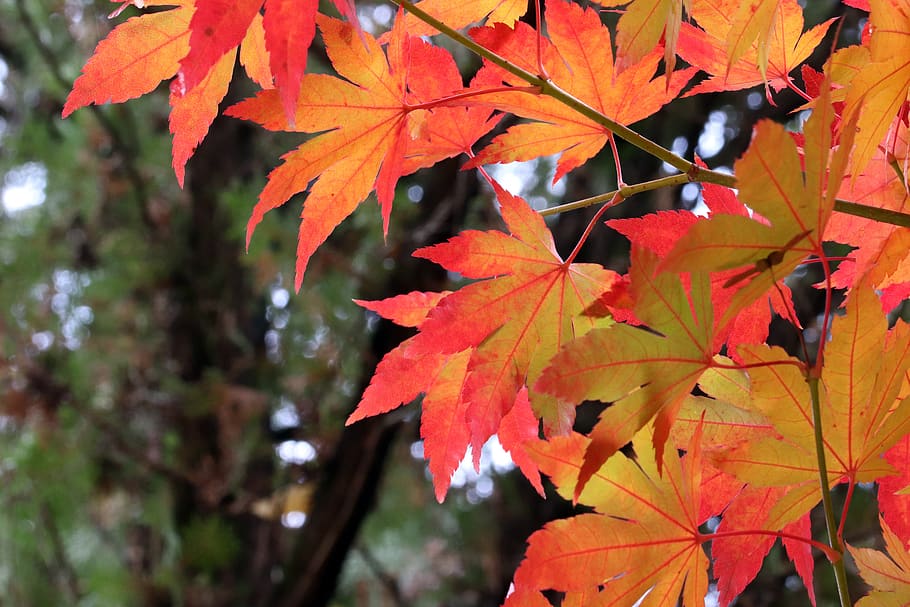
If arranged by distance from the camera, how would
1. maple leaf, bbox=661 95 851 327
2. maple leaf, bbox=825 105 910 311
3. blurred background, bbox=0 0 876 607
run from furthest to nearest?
blurred background, bbox=0 0 876 607 < maple leaf, bbox=825 105 910 311 < maple leaf, bbox=661 95 851 327

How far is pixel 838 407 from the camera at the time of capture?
0.38 m

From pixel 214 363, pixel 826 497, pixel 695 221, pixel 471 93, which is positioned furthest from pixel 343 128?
pixel 214 363

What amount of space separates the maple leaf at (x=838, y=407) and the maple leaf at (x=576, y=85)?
0.18 meters

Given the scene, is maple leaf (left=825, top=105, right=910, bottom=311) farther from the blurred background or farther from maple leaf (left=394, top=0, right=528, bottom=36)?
the blurred background

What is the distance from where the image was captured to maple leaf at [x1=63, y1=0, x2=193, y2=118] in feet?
1.44

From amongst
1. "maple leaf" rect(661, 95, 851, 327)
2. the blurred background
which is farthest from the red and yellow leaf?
the blurred background

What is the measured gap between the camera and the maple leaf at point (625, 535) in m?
0.40

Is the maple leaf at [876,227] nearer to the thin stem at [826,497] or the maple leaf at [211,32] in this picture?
the thin stem at [826,497]

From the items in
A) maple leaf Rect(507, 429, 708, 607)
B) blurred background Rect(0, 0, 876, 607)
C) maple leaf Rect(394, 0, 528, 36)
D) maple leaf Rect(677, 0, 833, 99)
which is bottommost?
blurred background Rect(0, 0, 876, 607)

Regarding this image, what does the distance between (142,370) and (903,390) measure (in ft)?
6.73

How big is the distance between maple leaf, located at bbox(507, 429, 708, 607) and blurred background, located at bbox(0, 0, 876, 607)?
1.04 meters

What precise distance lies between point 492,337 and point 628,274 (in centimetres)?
10

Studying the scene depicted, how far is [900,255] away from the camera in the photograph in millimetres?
402

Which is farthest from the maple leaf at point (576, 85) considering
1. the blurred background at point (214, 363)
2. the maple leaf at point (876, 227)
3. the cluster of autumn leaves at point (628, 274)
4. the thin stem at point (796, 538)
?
the blurred background at point (214, 363)
